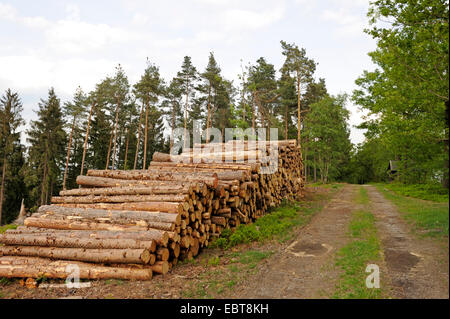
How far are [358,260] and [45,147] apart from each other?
2952 cm

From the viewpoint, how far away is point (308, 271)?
443 cm

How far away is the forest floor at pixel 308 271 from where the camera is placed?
2.94 m

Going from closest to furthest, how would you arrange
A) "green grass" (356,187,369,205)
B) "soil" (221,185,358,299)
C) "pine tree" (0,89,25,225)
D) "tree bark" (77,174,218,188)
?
1. "soil" (221,185,358,299)
2. "tree bark" (77,174,218,188)
3. "green grass" (356,187,369,205)
4. "pine tree" (0,89,25,225)

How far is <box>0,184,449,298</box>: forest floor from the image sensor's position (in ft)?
9.64

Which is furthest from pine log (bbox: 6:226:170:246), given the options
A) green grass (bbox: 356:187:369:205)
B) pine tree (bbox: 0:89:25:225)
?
pine tree (bbox: 0:89:25:225)

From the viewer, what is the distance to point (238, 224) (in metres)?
7.66

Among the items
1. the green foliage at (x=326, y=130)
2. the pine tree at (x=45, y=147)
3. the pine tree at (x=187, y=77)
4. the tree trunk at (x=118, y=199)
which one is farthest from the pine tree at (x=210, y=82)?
the tree trunk at (x=118, y=199)

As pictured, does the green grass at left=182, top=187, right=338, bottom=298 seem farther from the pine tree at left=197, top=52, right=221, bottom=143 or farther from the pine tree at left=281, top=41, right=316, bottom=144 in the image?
the pine tree at left=197, top=52, right=221, bottom=143

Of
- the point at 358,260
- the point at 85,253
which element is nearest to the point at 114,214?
the point at 85,253

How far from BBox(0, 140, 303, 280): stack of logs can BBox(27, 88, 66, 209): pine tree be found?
2224cm
